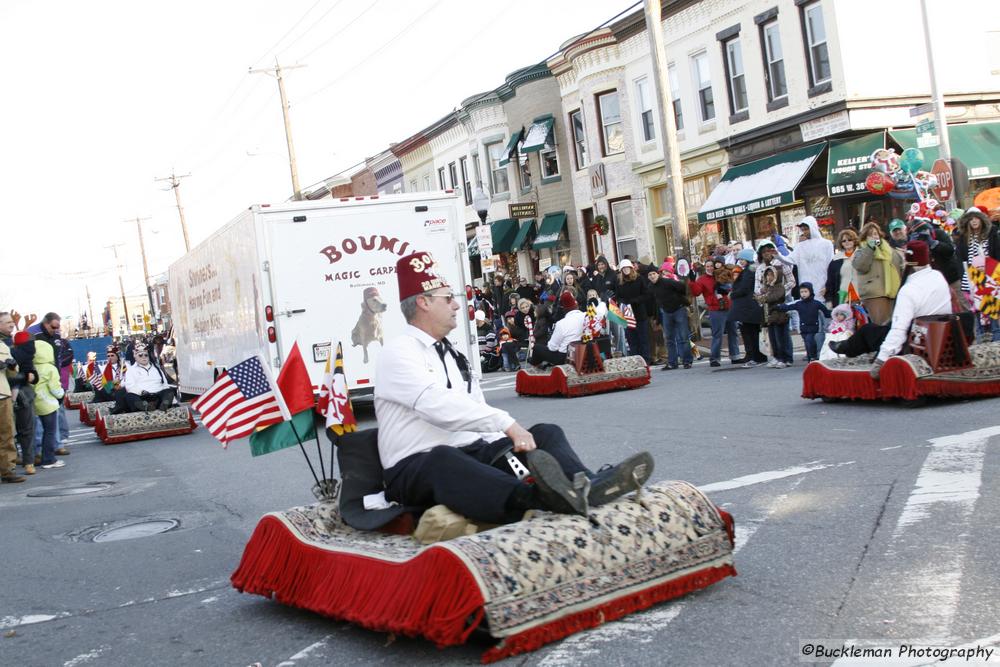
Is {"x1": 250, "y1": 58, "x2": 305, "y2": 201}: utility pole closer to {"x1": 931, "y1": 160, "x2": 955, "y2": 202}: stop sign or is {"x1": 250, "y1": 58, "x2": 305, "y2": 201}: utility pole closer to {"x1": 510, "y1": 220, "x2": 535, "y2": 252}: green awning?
{"x1": 510, "y1": 220, "x2": 535, "y2": 252}: green awning

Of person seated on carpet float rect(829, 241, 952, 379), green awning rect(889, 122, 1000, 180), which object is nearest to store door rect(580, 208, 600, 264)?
green awning rect(889, 122, 1000, 180)

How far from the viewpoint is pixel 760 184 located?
26.7 metres

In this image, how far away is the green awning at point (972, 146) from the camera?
24625 millimetres

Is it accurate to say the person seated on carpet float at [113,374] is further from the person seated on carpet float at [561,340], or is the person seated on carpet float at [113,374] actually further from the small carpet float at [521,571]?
the small carpet float at [521,571]

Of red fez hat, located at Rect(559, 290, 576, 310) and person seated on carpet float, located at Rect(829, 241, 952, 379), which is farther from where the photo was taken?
red fez hat, located at Rect(559, 290, 576, 310)

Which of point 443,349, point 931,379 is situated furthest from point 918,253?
point 443,349

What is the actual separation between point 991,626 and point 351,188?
57.4m

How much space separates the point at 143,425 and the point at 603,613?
14846mm

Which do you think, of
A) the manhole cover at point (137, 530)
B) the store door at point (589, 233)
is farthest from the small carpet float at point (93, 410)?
the store door at point (589, 233)

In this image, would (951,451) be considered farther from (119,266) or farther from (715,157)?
(119,266)

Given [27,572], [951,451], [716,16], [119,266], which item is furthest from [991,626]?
[119,266]

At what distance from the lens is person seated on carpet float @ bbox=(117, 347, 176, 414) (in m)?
19.0

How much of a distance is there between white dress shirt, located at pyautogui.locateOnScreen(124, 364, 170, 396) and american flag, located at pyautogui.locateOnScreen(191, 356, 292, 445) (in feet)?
43.4

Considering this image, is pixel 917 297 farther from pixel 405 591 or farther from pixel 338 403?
pixel 405 591
